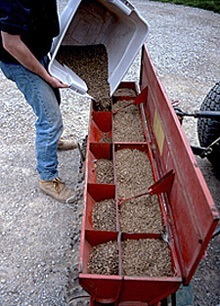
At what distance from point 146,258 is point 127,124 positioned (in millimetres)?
1247

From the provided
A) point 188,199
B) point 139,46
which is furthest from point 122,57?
point 188,199

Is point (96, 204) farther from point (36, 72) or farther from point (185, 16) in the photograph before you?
point (185, 16)

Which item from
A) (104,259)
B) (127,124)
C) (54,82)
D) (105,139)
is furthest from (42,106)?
(104,259)

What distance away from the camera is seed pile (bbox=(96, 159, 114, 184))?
245cm

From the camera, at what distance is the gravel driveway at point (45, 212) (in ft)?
7.66

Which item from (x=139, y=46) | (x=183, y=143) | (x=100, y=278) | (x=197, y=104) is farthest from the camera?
(x=197, y=104)

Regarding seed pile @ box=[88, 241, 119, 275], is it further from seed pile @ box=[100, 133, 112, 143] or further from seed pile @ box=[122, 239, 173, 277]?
seed pile @ box=[100, 133, 112, 143]

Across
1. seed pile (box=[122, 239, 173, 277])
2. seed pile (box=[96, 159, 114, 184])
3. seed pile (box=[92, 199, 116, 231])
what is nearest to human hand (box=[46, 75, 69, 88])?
seed pile (box=[96, 159, 114, 184])

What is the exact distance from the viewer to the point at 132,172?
243cm

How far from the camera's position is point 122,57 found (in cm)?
309

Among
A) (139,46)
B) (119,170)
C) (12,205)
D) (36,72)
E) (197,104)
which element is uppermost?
(139,46)

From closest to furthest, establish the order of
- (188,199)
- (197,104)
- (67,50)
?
1. (188,199)
2. (67,50)
3. (197,104)

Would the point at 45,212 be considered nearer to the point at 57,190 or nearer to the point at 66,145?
the point at 57,190

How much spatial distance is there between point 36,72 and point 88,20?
0.98 meters
